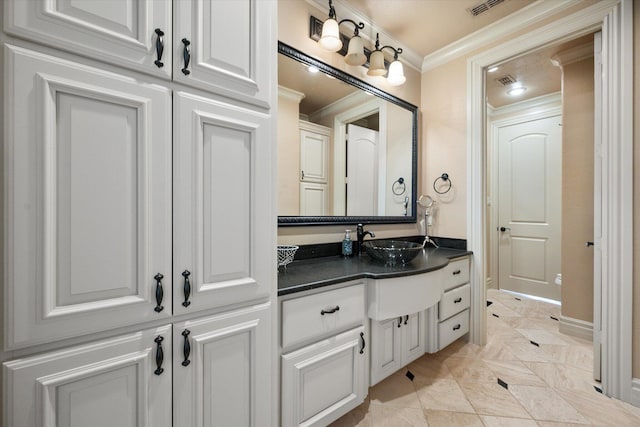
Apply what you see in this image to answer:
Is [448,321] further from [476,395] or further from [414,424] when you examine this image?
[414,424]

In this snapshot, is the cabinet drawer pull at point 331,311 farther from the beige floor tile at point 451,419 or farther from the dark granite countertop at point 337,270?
the beige floor tile at point 451,419

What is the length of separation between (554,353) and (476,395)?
1072 millimetres

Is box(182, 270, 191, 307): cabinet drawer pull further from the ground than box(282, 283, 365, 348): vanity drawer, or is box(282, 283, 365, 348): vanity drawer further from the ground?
box(182, 270, 191, 307): cabinet drawer pull

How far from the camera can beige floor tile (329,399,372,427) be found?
4.82 ft

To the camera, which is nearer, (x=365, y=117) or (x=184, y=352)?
(x=184, y=352)

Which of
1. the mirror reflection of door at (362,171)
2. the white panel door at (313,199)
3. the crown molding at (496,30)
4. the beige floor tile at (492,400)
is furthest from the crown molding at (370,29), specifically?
the beige floor tile at (492,400)

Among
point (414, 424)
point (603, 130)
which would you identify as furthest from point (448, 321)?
point (603, 130)

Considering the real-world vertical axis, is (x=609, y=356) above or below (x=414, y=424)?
above

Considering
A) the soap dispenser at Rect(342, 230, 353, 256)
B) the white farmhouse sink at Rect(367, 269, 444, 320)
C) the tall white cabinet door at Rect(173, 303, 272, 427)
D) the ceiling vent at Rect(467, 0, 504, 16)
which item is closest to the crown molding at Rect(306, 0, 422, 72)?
the ceiling vent at Rect(467, 0, 504, 16)

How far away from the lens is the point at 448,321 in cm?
206

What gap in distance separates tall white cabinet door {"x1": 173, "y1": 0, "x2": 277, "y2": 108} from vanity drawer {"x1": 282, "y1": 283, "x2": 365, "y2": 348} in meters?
0.85

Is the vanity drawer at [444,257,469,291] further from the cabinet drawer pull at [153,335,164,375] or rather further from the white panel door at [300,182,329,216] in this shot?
the cabinet drawer pull at [153,335,164,375]

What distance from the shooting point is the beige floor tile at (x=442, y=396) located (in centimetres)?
160

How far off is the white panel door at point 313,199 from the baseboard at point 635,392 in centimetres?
213
